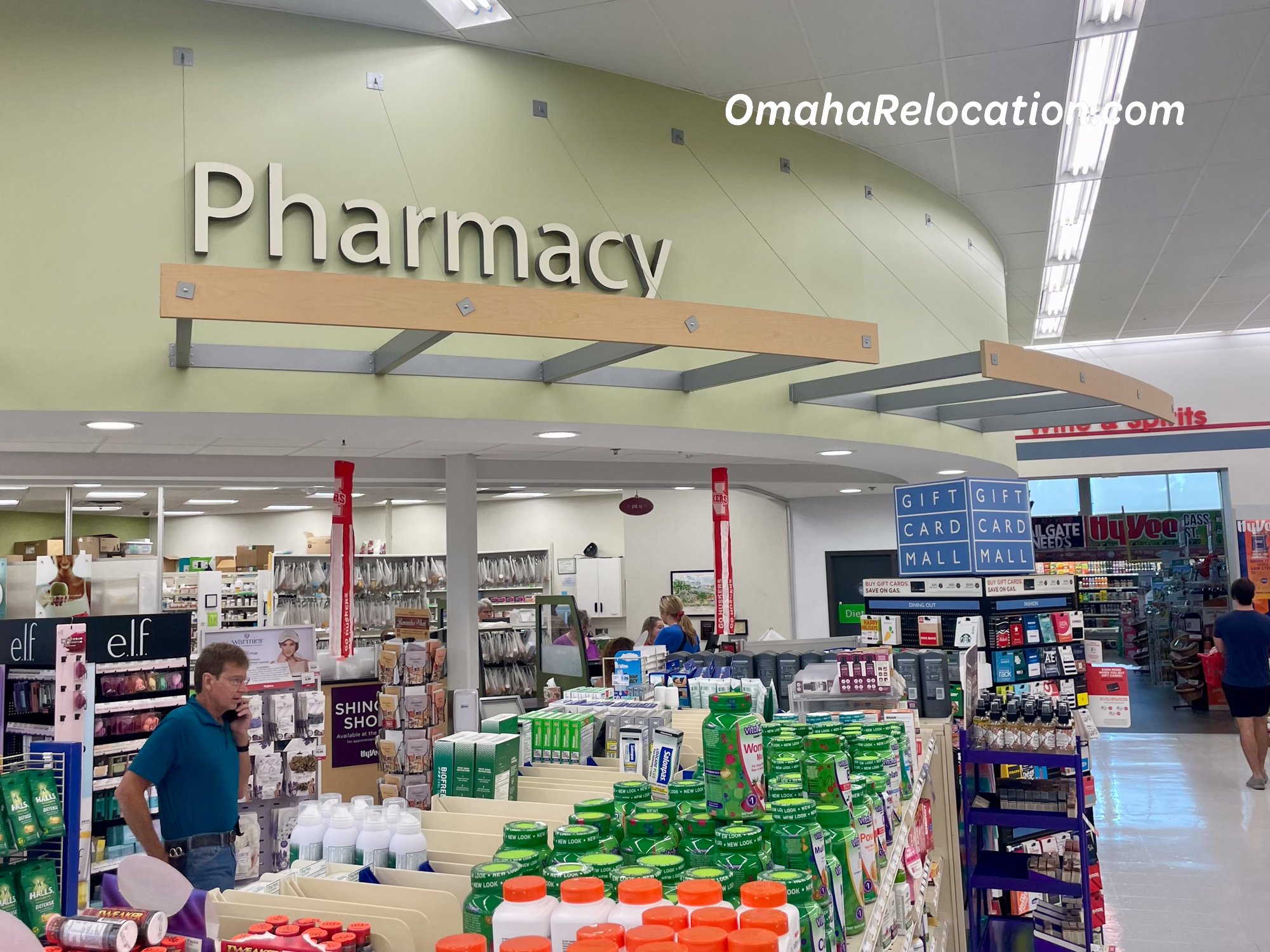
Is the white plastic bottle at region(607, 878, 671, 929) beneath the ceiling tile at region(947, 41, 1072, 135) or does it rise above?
beneath

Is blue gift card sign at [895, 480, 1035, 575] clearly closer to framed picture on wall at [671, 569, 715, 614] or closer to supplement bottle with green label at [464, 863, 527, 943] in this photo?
supplement bottle with green label at [464, 863, 527, 943]

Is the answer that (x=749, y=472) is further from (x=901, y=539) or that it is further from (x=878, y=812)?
(x=878, y=812)

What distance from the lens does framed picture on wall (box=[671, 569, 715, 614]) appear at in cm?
1516

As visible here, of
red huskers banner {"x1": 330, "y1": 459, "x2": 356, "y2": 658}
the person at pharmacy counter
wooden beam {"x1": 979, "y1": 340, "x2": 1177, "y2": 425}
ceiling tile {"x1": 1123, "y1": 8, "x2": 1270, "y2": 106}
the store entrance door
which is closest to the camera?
the person at pharmacy counter

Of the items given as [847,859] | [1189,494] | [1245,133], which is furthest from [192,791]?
[1189,494]

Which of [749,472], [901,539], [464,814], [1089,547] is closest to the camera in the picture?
[464,814]

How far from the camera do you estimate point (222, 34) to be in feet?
16.9

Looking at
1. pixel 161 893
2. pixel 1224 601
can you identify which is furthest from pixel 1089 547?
pixel 161 893

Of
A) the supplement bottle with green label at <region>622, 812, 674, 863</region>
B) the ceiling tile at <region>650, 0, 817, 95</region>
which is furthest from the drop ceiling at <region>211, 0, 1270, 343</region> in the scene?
the supplement bottle with green label at <region>622, 812, 674, 863</region>

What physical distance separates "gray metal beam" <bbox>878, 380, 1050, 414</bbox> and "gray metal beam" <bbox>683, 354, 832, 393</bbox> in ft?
4.76

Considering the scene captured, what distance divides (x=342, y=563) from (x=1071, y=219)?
697 centimetres

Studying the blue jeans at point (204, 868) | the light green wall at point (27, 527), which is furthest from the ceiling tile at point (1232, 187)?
the light green wall at point (27, 527)

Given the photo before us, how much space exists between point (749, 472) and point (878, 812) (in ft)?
27.4

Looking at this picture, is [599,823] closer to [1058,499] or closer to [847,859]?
[847,859]
